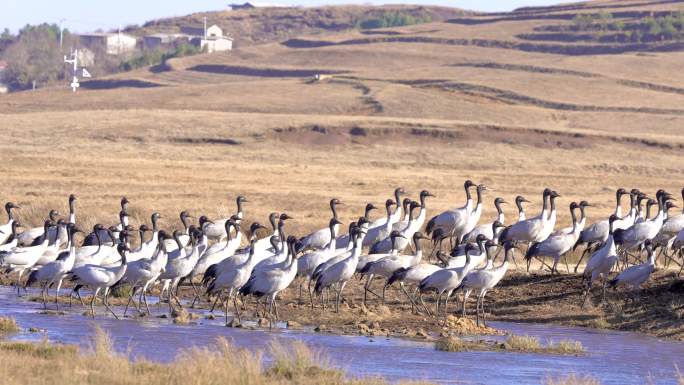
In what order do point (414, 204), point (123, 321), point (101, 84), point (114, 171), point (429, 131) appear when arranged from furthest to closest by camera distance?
point (101, 84) → point (429, 131) → point (114, 171) → point (414, 204) → point (123, 321)

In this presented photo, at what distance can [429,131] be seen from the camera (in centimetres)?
6053

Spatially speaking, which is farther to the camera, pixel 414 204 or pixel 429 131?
pixel 429 131

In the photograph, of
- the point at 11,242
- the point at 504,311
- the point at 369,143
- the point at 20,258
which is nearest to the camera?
the point at 504,311

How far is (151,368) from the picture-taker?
1450 centimetres

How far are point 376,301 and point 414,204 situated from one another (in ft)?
14.2

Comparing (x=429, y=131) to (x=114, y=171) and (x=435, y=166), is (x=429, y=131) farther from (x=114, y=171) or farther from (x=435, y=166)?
(x=114, y=171)

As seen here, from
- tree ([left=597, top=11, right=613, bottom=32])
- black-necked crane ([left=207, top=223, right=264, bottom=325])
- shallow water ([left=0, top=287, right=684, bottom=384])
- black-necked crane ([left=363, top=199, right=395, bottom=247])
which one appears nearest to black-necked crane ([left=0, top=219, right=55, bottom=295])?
shallow water ([left=0, top=287, right=684, bottom=384])

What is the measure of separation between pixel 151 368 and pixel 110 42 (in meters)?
158

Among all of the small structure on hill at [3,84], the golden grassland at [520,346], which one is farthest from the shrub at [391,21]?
the golden grassland at [520,346]

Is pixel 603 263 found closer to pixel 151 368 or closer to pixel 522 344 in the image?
pixel 522 344

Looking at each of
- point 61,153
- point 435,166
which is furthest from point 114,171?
point 435,166

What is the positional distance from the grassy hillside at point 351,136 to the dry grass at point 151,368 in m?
16.0

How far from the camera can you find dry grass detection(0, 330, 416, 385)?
13.6 meters

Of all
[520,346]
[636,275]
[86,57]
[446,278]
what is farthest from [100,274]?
[86,57]
